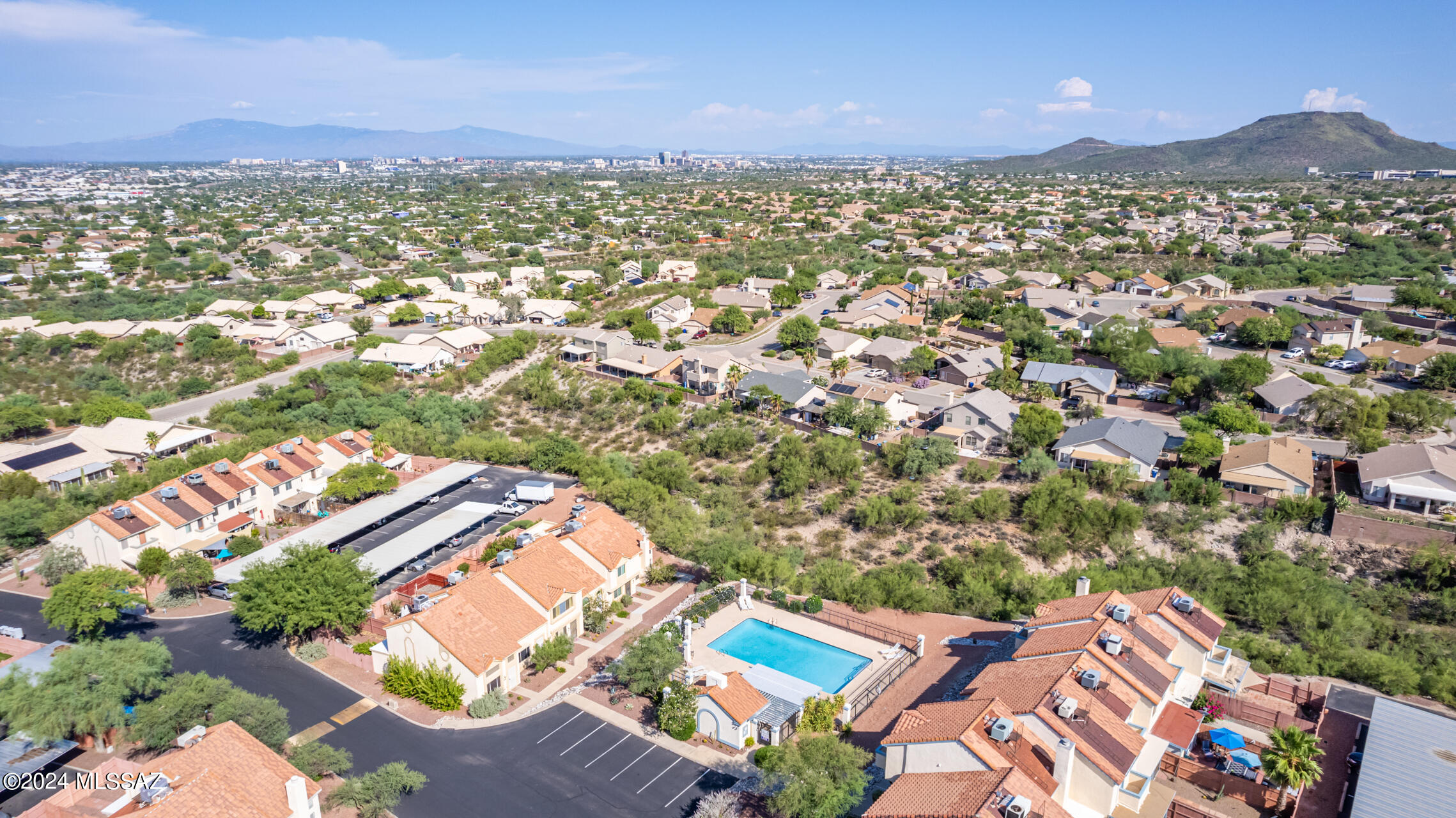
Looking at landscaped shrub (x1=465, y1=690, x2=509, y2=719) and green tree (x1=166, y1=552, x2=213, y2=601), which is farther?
green tree (x1=166, y1=552, x2=213, y2=601)

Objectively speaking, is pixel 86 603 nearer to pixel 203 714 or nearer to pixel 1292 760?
pixel 203 714

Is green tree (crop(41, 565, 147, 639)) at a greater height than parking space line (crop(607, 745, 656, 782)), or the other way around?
green tree (crop(41, 565, 147, 639))

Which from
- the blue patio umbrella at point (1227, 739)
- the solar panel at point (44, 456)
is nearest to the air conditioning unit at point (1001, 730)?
the blue patio umbrella at point (1227, 739)

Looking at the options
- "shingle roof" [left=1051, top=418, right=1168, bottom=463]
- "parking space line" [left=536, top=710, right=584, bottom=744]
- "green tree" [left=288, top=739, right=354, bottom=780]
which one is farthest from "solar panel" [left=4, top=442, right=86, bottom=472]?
"shingle roof" [left=1051, top=418, right=1168, bottom=463]

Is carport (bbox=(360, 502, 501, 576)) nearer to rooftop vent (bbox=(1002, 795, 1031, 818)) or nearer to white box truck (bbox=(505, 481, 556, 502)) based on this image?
white box truck (bbox=(505, 481, 556, 502))

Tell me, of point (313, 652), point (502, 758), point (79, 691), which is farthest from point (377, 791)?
point (313, 652)

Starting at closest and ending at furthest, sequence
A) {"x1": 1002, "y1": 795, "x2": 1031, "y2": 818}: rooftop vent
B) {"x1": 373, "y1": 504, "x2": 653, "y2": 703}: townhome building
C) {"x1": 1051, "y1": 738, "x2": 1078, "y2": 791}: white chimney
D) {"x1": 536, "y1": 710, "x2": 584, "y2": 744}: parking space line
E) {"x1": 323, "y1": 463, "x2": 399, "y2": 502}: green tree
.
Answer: {"x1": 1002, "y1": 795, "x2": 1031, "y2": 818}: rooftop vent
{"x1": 1051, "y1": 738, "x2": 1078, "y2": 791}: white chimney
{"x1": 536, "y1": 710, "x2": 584, "y2": 744}: parking space line
{"x1": 373, "y1": 504, "x2": 653, "y2": 703}: townhome building
{"x1": 323, "y1": 463, "x2": 399, "y2": 502}: green tree

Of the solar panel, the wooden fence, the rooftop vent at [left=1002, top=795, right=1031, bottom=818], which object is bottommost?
the wooden fence
